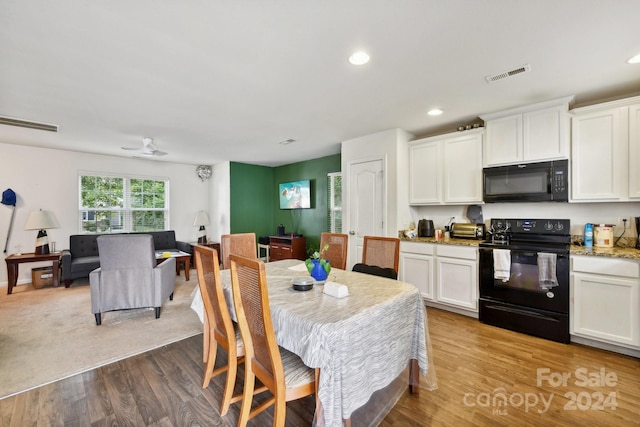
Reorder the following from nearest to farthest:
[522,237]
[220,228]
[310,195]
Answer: [522,237], [310,195], [220,228]

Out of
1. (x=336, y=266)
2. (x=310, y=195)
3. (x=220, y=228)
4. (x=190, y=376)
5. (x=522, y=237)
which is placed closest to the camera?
(x=190, y=376)

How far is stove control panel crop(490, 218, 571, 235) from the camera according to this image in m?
3.03

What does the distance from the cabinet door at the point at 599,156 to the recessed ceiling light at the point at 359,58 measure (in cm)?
232

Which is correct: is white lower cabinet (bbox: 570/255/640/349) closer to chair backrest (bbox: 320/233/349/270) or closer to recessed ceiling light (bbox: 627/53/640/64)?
recessed ceiling light (bbox: 627/53/640/64)

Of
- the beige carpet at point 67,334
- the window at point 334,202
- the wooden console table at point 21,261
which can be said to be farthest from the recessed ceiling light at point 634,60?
the wooden console table at point 21,261

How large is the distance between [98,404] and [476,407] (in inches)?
98.2

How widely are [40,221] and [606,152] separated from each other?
→ 299 inches

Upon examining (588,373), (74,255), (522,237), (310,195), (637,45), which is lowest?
(588,373)

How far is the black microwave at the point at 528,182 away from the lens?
2.80 m

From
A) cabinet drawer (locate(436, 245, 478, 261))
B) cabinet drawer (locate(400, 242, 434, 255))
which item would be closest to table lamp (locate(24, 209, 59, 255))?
cabinet drawer (locate(400, 242, 434, 255))

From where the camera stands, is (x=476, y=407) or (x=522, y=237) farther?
(x=522, y=237)

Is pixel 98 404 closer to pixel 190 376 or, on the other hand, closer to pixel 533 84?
pixel 190 376

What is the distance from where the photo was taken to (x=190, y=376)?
6.93 feet

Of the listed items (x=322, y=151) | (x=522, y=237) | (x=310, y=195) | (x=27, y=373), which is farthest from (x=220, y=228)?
(x=522, y=237)
